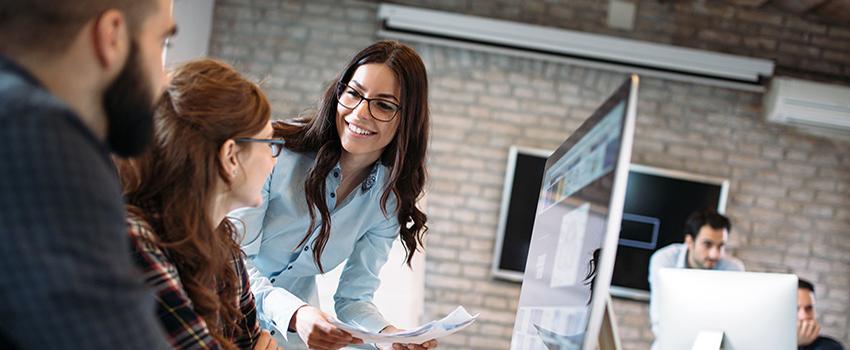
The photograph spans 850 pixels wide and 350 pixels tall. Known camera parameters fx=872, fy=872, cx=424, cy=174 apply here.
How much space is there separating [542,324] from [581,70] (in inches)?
176

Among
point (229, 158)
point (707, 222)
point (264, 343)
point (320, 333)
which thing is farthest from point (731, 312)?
point (707, 222)

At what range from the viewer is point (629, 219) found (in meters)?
5.70

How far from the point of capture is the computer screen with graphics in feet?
3.65

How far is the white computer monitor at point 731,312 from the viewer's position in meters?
2.11

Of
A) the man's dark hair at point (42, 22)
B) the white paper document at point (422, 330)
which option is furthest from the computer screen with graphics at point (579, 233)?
the man's dark hair at point (42, 22)

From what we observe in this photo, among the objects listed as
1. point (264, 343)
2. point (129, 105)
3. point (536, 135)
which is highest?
point (536, 135)

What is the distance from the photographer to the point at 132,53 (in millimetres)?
829

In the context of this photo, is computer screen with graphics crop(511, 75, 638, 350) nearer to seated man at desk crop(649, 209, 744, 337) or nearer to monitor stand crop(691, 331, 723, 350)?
monitor stand crop(691, 331, 723, 350)

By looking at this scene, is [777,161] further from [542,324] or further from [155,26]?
[155,26]

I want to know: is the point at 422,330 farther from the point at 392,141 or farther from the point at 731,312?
the point at 731,312

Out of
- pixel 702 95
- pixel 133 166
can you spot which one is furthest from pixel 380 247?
pixel 702 95

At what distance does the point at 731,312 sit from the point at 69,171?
176 cm

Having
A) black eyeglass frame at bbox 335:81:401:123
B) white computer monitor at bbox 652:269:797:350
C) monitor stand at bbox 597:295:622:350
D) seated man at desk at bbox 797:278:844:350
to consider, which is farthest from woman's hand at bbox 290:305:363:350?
seated man at desk at bbox 797:278:844:350

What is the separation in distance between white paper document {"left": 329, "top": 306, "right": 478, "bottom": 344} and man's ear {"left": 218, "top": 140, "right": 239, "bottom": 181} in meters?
0.41
